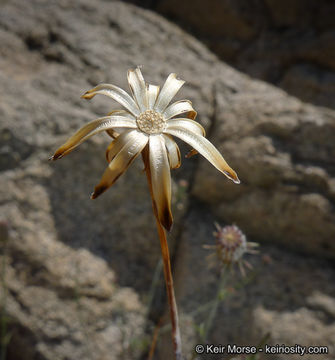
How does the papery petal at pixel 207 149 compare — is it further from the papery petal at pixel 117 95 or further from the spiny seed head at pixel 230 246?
the spiny seed head at pixel 230 246

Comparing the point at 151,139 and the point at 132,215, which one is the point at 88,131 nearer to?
the point at 151,139

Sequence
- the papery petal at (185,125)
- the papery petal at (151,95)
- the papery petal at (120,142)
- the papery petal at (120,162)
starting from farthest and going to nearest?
the papery petal at (151,95), the papery petal at (185,125), the papery petal at (120,142), the papery petal at (120,162)

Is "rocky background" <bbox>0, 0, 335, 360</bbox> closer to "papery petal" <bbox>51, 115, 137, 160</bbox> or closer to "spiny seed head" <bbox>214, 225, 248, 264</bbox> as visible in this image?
"spiny seed head" <bbox>214, 225, 248, 264</bbox>

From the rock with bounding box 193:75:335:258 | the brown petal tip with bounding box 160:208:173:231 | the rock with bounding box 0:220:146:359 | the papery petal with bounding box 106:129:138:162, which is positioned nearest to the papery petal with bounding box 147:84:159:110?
the papery petal with bounding box 106:129:138:162

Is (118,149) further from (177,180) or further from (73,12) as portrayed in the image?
(73,12)

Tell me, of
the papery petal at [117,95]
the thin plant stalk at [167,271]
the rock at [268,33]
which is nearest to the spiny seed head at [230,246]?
the thin plant stalk at [167,271]

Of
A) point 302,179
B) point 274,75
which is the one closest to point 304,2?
point 274,75
